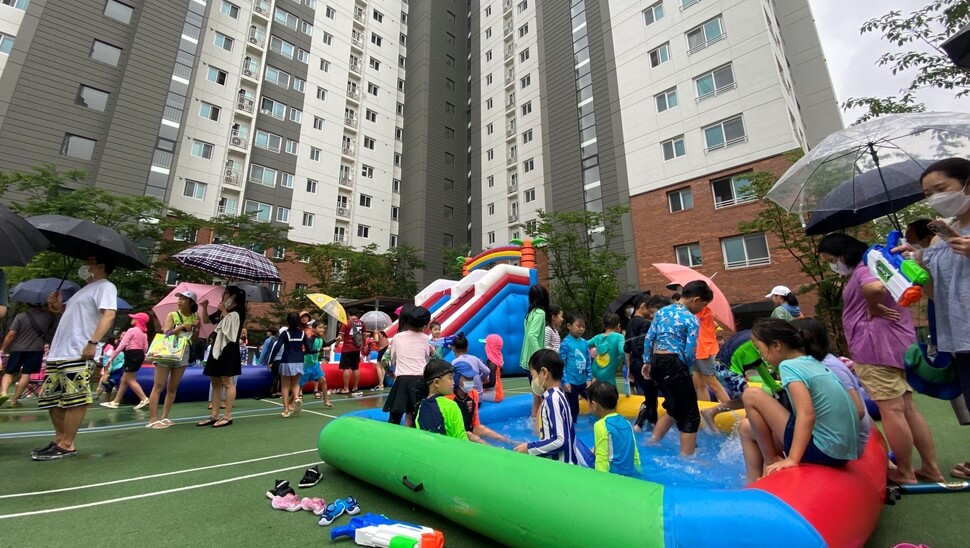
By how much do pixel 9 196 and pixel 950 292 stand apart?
28044 millimetres

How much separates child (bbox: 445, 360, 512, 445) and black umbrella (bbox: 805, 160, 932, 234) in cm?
414

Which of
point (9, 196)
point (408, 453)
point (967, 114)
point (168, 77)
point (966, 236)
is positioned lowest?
point (408, 453)

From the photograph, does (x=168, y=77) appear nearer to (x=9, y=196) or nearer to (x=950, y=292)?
(x=9, y=196)

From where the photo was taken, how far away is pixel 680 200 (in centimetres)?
1967

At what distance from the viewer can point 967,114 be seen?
122 inches

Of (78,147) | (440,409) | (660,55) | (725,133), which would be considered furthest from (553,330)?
(78,147)

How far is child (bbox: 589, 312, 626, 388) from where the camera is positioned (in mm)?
5543

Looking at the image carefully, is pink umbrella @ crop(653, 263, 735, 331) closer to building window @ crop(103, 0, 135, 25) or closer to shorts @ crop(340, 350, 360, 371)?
shorts @ crop(340, 350, 360, 371)

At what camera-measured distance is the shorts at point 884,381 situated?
2883 millimetres

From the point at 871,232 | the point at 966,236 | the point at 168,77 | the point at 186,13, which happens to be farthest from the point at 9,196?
the point at 871,232

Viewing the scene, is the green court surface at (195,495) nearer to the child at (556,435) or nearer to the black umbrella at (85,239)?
the child at (556,435)

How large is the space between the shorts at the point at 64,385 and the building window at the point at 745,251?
782 inches

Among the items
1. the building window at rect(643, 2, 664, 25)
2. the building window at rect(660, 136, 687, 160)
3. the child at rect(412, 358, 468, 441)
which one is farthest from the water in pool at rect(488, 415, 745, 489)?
the building window at rect(643, 2, 664, 25)

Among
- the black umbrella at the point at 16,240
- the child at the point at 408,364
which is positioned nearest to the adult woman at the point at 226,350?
the black umbrella at the point at 16,240
